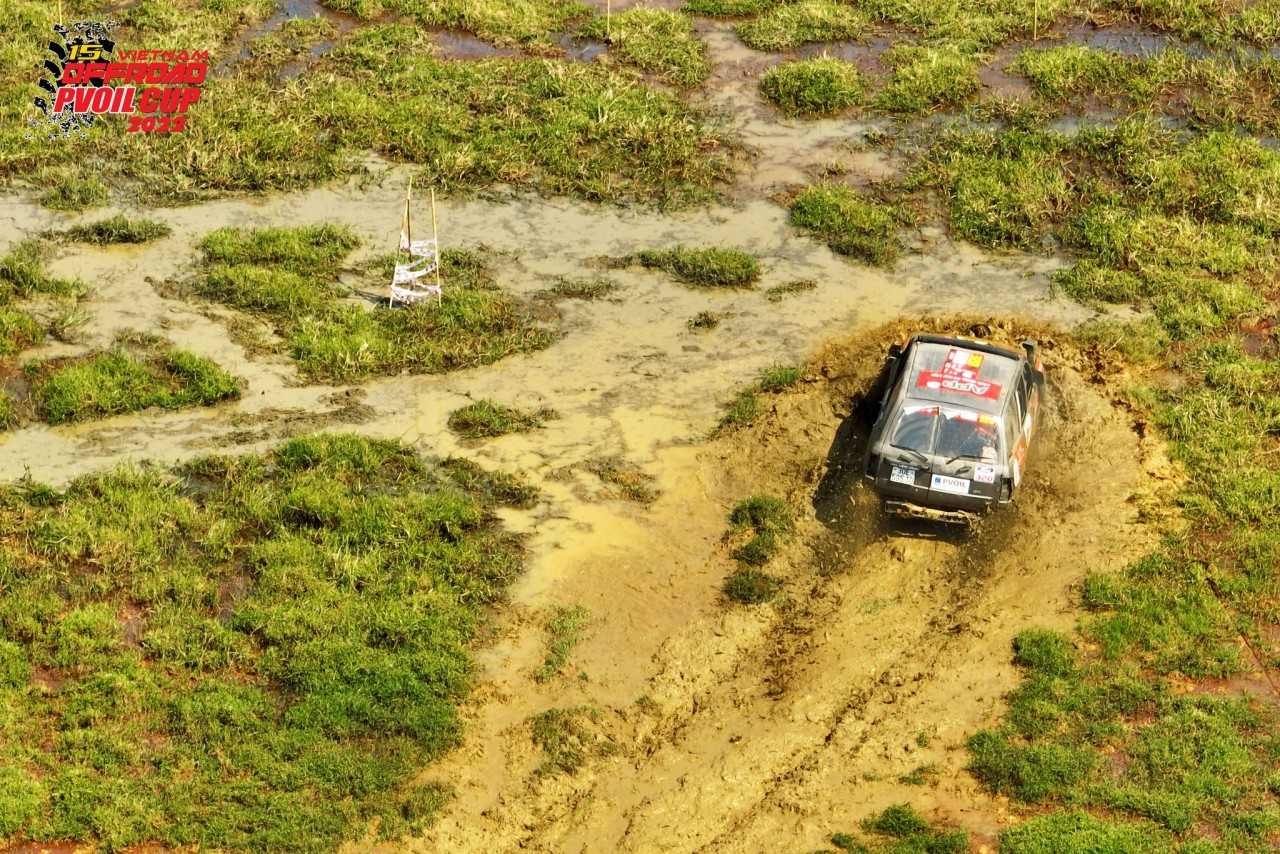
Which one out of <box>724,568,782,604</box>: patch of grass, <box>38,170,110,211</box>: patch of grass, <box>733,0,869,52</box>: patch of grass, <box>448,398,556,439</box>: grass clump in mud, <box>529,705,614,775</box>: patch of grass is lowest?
<box>529,705,614,775</box>: patch of grass

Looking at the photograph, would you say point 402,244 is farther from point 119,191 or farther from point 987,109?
point 987,109

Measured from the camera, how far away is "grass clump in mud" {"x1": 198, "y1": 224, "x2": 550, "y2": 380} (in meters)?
20.1

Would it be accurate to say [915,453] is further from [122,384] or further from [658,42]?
[658,42]

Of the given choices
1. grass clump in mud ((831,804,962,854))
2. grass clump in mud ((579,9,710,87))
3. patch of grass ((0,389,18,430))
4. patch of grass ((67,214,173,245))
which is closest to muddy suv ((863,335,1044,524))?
grass clump in mud ((831,804,962,854))

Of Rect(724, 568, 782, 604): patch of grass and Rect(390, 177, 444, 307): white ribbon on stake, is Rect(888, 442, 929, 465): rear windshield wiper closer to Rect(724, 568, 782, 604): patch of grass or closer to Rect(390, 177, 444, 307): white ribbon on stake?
Rect(724, 568, 782, 604): patch of grass

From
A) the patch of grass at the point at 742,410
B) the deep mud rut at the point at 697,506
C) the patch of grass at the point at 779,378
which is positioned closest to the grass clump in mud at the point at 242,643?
the deep mud rut at the point at 697,506

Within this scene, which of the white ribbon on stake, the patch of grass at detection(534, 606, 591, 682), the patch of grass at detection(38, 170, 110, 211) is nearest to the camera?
the patch of grass at detection(534, 606, 591, 682)

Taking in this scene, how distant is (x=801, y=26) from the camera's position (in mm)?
A: 28719

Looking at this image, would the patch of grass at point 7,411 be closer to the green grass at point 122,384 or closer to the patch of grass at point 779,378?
the green grass at point 122,384

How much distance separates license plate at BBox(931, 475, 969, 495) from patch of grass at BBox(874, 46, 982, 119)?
37.3ft

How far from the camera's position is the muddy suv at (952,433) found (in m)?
16.5

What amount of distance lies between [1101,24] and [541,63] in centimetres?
1110

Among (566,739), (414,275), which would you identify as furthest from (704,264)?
(566,739)

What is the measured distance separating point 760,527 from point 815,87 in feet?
38.8
